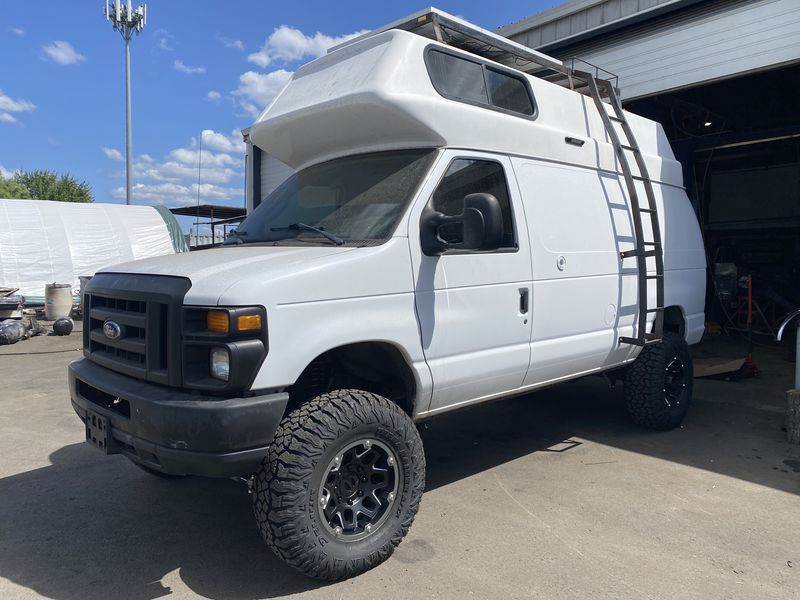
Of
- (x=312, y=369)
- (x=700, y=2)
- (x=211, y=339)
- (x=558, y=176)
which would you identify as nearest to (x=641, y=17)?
(x=700, y=2)

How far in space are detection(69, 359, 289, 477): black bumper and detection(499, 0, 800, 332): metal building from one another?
298 inches

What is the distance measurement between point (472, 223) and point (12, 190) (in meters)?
51.6

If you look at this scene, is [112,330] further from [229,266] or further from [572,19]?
[572,19]

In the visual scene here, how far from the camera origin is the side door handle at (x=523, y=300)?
3.97m

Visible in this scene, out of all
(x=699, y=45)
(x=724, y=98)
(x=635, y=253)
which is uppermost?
(x=724, y=98)

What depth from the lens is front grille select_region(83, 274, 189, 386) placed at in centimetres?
280

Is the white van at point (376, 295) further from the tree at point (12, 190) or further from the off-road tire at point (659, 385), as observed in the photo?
the tree at point (12, 190)

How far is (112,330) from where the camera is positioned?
10.5ft

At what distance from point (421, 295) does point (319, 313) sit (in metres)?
0.70

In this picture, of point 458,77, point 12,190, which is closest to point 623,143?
point 458,77

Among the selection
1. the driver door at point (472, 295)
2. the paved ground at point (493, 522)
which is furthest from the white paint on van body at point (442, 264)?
the paved ground at point (493, 522)

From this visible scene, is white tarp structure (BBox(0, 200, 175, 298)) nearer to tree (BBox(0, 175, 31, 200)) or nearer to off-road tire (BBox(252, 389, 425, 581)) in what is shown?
off-road tire (BBox(252, 389, 425, 581))

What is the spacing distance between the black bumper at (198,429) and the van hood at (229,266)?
0.49 metres

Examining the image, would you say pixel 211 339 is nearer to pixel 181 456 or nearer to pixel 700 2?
pixel 181 456
